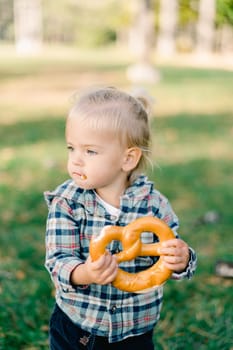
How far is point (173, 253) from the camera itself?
78.7 inches

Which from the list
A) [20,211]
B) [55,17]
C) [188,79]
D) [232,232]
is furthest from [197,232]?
[55,17]

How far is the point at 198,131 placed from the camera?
30.4 ft

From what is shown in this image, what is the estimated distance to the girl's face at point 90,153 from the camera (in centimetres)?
205

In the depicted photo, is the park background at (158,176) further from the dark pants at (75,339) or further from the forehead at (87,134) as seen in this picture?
the dark pants at (75,339)

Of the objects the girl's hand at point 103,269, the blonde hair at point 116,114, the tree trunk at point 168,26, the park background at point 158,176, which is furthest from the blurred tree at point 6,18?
the girl's hand at point 103,269

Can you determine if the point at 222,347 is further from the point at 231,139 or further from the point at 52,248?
the point at 231,139

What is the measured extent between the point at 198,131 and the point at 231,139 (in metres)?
0.66

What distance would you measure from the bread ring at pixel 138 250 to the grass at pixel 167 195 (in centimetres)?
106

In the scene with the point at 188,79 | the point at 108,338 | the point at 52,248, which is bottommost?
the point at 188,79

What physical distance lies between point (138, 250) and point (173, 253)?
0.12 metres

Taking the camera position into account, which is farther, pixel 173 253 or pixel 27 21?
pixel 27 21

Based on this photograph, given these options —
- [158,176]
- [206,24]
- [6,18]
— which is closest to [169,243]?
[158,176]

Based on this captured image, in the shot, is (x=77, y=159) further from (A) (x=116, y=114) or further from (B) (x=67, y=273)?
(B) (x=67, y=273)

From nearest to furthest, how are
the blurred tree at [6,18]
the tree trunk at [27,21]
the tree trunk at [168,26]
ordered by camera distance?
1. the tree trunk at [168,26]
2. the tree trunk at [27,21]
3. the blurred tree at [6,18]
